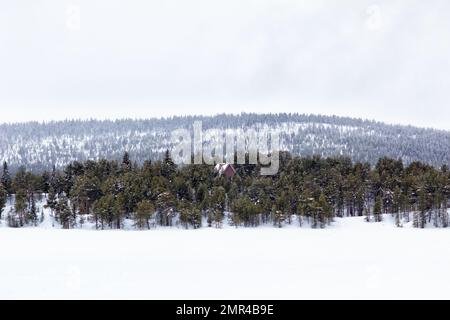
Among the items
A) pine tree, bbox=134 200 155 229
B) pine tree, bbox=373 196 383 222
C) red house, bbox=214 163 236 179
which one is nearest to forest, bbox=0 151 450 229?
pine tree, bbox=373 196 383 222

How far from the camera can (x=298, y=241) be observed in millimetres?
74750

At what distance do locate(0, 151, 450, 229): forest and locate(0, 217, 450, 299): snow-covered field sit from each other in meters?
14.7

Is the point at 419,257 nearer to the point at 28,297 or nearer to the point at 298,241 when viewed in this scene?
the point at 298,241

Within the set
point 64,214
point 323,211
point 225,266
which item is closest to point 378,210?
point 323,211

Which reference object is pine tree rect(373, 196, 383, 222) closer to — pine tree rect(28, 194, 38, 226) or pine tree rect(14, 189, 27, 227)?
pine tree rect(28, 194, 38, 226)

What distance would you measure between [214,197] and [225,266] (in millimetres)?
53648

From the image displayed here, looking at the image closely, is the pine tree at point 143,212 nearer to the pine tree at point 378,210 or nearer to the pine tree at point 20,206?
the pine tree at point 20,206

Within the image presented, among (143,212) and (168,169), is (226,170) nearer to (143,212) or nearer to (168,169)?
(168,169)

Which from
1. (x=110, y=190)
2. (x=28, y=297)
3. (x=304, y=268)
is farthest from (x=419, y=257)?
(x=110, y=190)

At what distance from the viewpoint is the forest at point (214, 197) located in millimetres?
98500

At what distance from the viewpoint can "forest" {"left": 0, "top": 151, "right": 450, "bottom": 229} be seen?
9850 centimetres

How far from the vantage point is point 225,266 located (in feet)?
158
